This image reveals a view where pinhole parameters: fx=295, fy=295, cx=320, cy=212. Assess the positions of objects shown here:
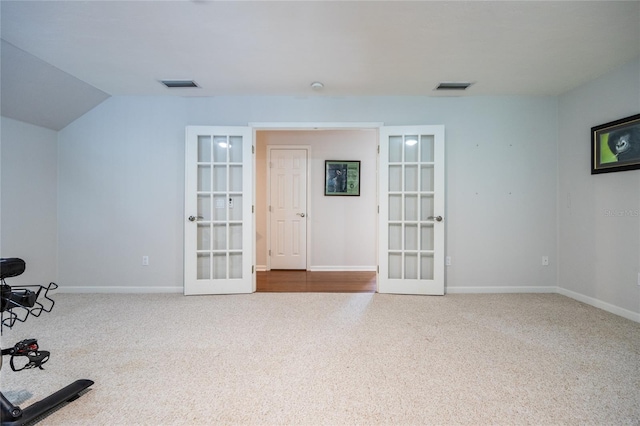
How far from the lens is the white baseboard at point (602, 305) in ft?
9.11

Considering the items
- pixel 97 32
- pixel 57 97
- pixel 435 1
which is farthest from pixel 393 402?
pixel 57 97

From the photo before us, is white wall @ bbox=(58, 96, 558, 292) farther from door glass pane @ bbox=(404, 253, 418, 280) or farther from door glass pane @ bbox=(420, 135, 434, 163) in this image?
door glass pane @ bbox=(404, 253, 418, 280)

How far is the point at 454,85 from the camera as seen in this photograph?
11.1 ft

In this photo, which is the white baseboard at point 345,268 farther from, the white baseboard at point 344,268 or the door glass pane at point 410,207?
the door glass pane at point 410,207

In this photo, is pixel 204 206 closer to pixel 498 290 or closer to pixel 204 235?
pixel 204 235

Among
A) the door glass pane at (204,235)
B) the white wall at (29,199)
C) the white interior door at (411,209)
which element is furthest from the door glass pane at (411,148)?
the white wall at (29,199)

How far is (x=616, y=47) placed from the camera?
253 cm

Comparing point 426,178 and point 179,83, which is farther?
point 426,178

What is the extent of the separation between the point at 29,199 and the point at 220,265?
2241 millimetres

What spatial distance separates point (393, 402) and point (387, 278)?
2.13m

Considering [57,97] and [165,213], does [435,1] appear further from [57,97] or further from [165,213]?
[57,97]

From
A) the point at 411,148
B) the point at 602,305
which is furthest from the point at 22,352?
the point at 602,305

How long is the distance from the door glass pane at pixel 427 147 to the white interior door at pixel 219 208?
2.14 metres

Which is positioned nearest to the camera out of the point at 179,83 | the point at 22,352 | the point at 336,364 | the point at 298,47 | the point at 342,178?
the point at 22,352
